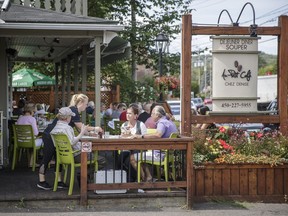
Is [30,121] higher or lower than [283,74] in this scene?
lower

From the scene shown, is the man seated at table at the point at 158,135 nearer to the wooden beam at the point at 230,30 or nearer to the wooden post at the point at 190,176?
the wooden post at the point at 190,176

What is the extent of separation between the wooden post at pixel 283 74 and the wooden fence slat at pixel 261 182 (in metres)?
1.22

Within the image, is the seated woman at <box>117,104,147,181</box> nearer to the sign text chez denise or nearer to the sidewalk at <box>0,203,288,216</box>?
the sidewalk at <box>0,203,288,216</box>

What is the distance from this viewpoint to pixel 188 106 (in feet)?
33.4

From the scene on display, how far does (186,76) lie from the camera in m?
10.2

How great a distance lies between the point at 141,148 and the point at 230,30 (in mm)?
2799

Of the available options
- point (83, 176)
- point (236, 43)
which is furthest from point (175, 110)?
point (83, 176)

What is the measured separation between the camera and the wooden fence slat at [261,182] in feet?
31.7

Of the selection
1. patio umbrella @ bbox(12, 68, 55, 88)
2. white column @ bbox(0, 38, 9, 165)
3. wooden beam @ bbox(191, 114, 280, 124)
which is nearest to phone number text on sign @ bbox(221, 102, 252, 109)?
wooden beam @ bbox(191, 114, 280, 124)

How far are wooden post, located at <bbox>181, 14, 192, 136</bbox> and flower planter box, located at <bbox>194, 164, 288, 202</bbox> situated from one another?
94cm

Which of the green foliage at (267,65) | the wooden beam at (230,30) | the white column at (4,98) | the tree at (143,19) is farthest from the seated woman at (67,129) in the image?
the green foliage at (267,65)

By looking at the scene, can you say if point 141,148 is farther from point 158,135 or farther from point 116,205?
point 116,205

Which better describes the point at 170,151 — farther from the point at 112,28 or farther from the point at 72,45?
the point at 72,45

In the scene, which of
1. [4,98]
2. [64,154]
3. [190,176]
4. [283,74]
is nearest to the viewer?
[190,176]
